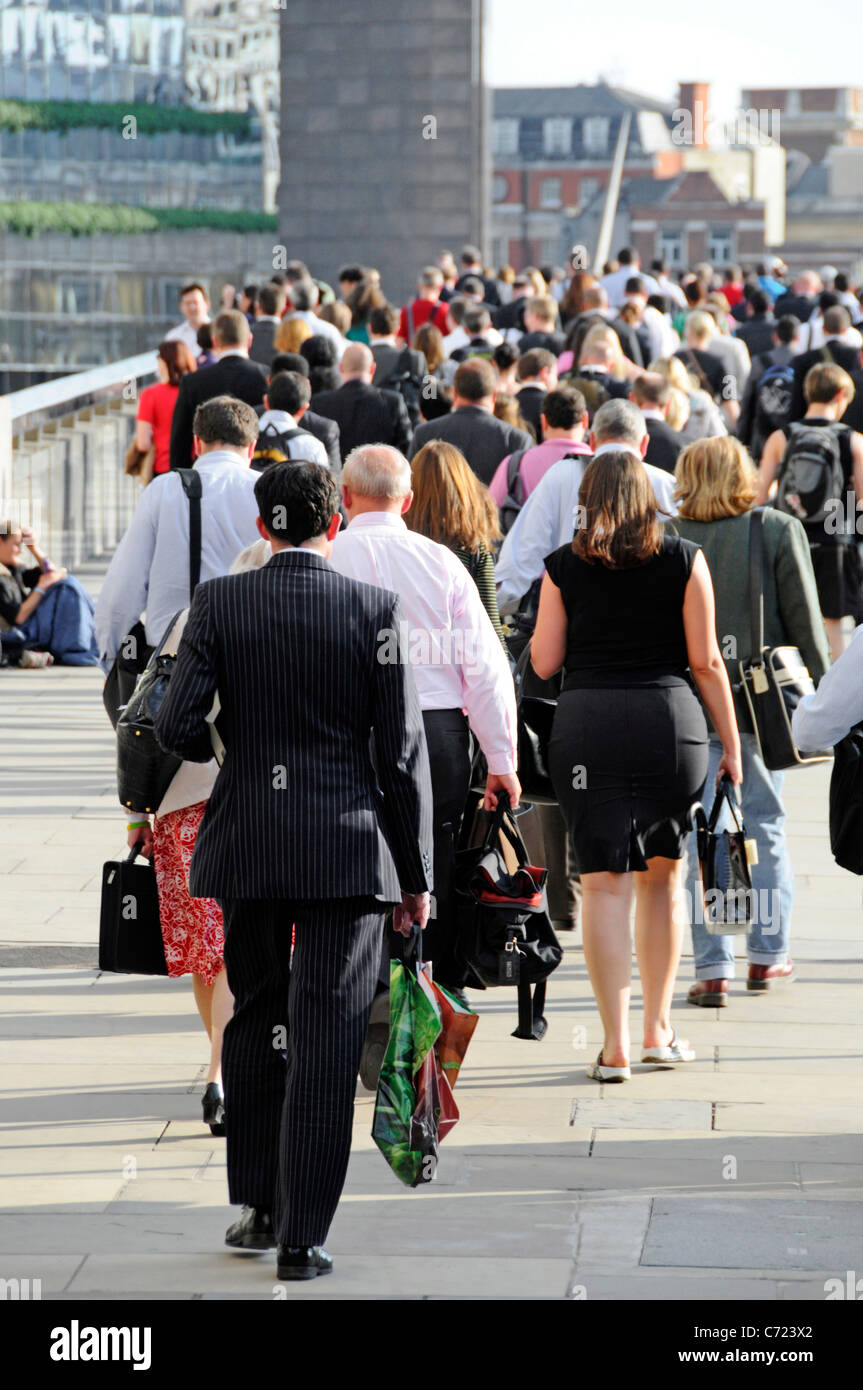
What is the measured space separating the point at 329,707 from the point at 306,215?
31.4 metres

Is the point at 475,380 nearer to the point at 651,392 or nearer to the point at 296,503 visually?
the point at 651,392

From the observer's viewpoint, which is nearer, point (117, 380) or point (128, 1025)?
point (128, 1025)

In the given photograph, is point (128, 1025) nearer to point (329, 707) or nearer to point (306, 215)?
point (329, 707)

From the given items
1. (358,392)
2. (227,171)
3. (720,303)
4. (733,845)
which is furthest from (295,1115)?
(227,171)

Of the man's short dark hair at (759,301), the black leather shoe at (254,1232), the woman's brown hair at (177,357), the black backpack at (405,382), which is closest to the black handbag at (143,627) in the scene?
the black leather shoe at (254,1232)

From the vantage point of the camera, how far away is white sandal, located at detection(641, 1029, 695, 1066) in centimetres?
602

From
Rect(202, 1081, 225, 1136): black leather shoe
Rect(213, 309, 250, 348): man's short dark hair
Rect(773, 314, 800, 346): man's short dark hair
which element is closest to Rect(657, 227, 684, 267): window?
Rect(773, 314, 800, 346): man's short dark hair

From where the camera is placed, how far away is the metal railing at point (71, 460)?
16.1 meters

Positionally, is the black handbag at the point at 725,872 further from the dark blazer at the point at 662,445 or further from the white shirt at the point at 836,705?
the dark blazer at the point at 662,445

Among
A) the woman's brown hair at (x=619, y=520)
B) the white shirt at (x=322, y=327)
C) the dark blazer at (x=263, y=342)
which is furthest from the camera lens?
the dark blazer at (x=263, y=342)

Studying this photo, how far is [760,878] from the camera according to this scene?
6820mm

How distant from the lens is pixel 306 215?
34750mm

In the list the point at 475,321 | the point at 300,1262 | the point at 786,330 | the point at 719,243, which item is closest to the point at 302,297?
the point at 475,321

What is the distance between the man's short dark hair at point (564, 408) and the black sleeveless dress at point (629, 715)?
2443 millimetres
